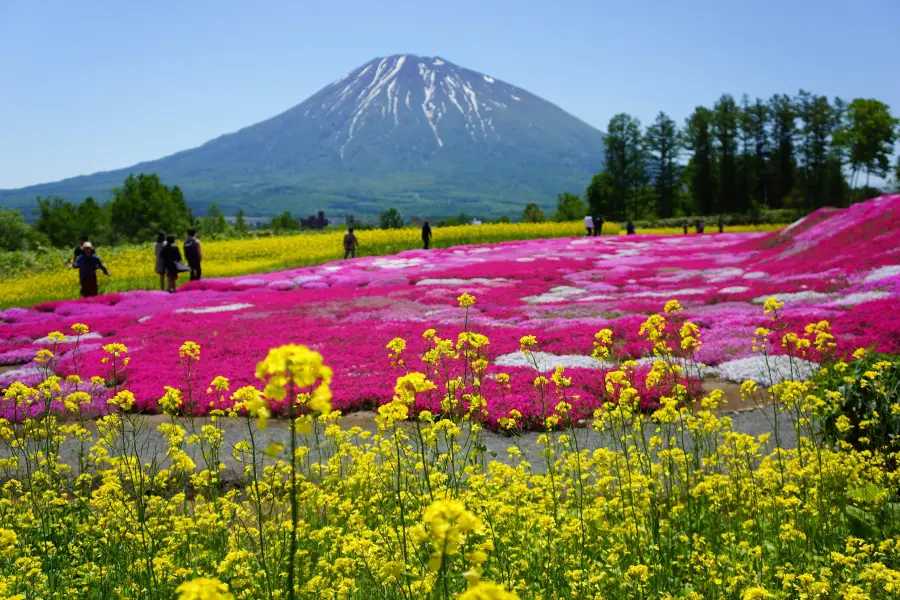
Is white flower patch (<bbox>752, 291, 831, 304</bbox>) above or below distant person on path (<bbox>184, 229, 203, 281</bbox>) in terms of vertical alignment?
below

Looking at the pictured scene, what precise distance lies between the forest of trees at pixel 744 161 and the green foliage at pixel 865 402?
346 feet

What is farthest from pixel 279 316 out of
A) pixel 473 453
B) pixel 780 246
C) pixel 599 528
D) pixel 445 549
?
pixel 780 246

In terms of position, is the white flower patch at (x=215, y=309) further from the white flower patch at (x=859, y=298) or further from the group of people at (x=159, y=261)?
the white flower patch at (x=859, y=298)

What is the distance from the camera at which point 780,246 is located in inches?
1371

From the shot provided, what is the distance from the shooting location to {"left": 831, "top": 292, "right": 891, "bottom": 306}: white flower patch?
1758cm

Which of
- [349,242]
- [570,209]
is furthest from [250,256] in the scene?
Answer: [570,209]

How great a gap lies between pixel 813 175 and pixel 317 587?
13207cm

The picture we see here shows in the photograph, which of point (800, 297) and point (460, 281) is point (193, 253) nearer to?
point (460, 281)

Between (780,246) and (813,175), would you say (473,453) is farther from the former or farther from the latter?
(813,175)

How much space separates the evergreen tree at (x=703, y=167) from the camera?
11569 cm

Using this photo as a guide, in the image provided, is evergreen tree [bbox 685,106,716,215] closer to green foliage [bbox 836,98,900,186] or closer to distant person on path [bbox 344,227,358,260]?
green foliage [bbox 836,98,900,186]

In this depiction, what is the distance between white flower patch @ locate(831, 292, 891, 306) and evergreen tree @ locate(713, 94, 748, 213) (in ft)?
331

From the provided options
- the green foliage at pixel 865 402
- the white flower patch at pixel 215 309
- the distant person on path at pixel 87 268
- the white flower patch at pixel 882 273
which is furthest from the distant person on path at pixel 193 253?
the green foliage at pixel 865 402

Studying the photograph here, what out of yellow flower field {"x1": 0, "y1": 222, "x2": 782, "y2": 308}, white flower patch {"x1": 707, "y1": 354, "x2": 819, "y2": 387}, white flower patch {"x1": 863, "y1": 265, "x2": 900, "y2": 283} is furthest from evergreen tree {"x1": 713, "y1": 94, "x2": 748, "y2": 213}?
white flower patch {"x1": 707, "y1": 354, "x2": 819, "y2": 387}
